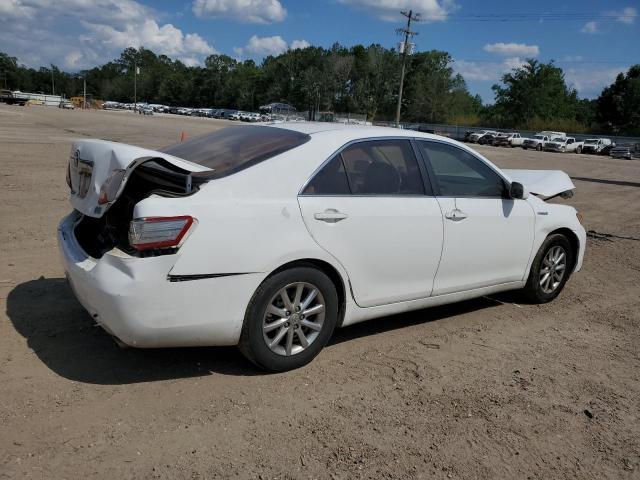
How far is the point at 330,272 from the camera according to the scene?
386 centimetres

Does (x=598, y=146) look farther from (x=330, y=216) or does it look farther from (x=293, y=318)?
(x=293, y=318)

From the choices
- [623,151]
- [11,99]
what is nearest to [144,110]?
[11,99]

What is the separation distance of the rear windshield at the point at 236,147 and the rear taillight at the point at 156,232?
1.41ft

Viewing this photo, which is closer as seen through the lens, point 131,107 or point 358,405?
point 358,405

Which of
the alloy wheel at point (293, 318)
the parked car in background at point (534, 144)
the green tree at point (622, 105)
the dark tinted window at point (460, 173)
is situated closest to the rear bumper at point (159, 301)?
the alloy wheel at point (293, 318)

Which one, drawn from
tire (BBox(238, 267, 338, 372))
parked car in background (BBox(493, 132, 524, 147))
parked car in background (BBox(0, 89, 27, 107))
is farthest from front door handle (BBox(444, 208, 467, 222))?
parked car in background (BBox(0, 89, 27, 107))

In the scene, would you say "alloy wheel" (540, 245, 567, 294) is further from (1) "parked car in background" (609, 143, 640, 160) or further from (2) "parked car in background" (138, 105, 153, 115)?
(2) "parked car in background" (138, 105, 153, 115)

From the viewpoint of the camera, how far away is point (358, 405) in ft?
11.3

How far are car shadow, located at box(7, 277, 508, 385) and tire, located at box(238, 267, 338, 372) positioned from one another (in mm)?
220

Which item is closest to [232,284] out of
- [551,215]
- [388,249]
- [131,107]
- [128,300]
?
[128,300]

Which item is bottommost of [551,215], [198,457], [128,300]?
[198,457]

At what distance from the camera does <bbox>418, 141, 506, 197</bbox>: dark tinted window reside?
453 centimetres

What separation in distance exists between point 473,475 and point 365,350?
1.51 m

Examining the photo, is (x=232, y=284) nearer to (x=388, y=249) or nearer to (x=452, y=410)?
(x=388, y=249)
